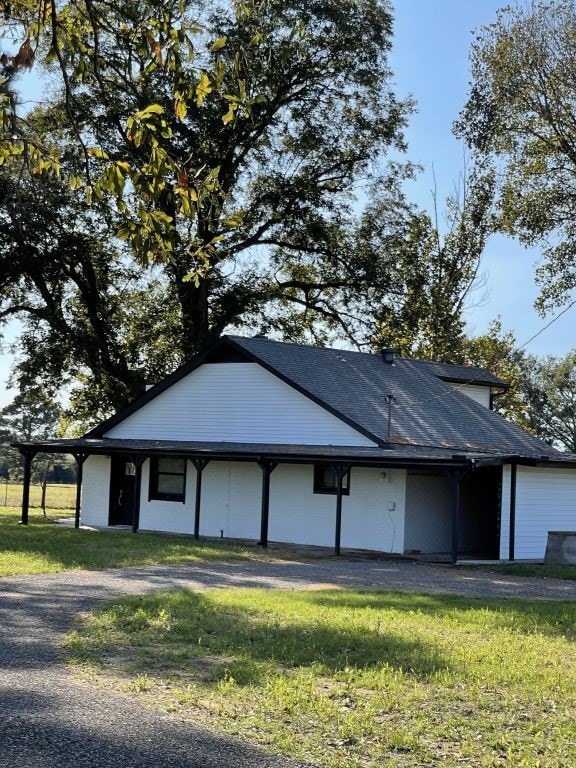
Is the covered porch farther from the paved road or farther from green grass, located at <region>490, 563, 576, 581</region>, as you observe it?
the paved road

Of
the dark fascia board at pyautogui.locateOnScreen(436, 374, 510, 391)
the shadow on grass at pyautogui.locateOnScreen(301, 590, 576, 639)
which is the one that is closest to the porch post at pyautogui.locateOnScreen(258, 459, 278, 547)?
the shadow on grass at pyautogui.locateOnScreen(301, 590, 576, 639)

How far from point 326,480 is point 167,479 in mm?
5632

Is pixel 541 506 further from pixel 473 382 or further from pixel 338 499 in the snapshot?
pixel 473 382

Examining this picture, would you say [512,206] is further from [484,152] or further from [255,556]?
[255,556]

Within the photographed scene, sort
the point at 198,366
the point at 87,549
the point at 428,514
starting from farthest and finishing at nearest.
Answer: the point at 198,366 < the point at 428,514 < the point at 87,549

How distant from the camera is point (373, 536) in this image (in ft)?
77.5

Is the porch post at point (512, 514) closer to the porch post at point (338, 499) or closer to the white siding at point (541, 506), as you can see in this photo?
the white siding at point (541, 506)

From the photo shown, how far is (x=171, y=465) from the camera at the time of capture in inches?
1102

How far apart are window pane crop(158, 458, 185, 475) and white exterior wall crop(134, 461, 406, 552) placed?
1.28ft

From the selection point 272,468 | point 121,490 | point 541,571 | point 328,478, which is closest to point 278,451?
point 272,468

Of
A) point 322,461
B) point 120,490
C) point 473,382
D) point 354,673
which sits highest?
point 473,382

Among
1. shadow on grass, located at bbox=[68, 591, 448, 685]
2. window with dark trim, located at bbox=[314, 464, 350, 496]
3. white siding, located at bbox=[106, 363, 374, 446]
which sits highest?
white siding, located at bbox=[106, 363, 374, 446]

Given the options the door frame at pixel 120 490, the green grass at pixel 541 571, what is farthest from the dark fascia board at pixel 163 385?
the green grass at pixel 541 571

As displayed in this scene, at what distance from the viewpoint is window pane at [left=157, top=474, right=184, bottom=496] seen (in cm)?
2777
